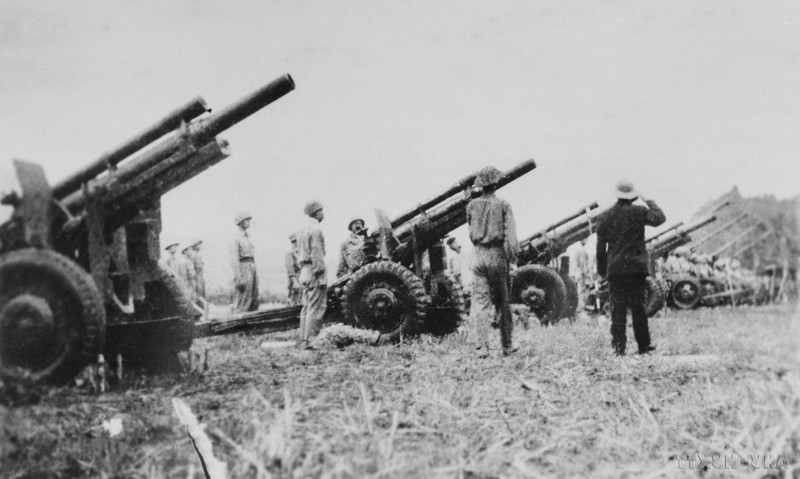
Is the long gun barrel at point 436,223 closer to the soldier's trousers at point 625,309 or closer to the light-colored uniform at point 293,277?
the soldier's trousers at point 625,309

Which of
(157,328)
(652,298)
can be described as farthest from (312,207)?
(652,298)

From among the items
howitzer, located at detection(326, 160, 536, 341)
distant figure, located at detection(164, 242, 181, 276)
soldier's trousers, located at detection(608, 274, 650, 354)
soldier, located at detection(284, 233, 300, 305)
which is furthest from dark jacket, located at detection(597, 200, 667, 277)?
distant figure, located at detection(164, 242, 181, 276)

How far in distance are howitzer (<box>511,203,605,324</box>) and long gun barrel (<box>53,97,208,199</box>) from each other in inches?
241

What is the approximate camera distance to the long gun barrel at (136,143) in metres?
4.68

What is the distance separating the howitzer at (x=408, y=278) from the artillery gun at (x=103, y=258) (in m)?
2.47

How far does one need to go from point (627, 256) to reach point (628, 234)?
0.67 ft

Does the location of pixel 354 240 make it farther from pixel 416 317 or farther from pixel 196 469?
pixel 196 469

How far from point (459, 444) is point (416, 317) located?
471cm

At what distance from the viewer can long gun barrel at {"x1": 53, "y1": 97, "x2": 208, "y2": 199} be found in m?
4.68

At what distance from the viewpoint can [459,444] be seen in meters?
2.89

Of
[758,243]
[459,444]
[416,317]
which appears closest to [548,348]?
[416,317]

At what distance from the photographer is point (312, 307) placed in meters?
7.46

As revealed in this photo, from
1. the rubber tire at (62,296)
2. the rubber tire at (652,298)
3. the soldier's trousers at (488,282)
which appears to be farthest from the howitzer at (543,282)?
the rubber tire at (62,296)

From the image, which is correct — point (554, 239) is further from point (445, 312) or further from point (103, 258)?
point (103, 258)
